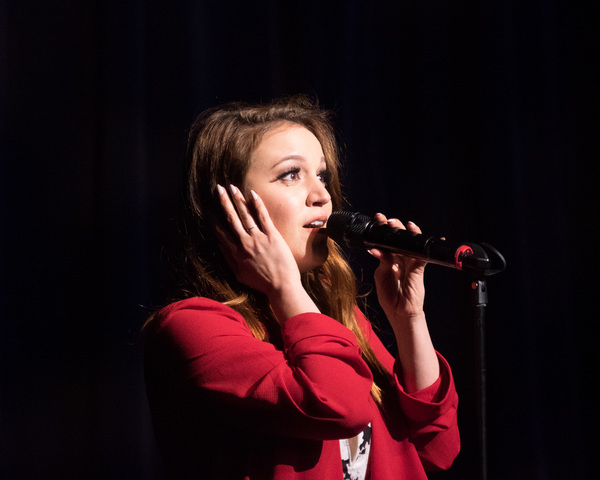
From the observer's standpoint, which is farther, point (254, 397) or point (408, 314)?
point (408, 314)

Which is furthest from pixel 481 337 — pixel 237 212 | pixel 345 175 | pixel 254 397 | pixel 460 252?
pixel 345 175

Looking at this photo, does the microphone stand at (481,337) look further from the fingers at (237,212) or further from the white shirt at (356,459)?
the fingers at (237,212)

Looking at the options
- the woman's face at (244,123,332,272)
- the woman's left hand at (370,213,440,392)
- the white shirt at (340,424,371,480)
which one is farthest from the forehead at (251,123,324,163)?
the white shirt at (340,424,371,480)

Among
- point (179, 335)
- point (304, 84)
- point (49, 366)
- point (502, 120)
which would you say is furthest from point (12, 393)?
point (502, 120)

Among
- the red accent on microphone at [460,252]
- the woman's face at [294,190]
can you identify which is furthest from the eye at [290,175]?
the red accent on microphone at [460,252]

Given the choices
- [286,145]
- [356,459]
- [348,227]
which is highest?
[286,145]

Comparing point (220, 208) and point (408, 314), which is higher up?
point (220, 208)

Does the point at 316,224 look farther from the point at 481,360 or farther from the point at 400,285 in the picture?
the point at 481,360

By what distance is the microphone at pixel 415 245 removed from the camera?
88cm

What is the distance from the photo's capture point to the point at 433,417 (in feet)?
3.64

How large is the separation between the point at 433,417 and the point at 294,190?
52cm

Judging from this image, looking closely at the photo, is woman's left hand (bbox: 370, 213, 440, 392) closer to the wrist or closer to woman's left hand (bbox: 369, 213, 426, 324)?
woman's left hand (bbox: 369, 213, 426, 324)

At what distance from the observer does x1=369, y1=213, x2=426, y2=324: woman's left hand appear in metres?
1.19

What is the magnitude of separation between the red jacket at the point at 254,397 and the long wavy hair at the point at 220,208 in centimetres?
11
